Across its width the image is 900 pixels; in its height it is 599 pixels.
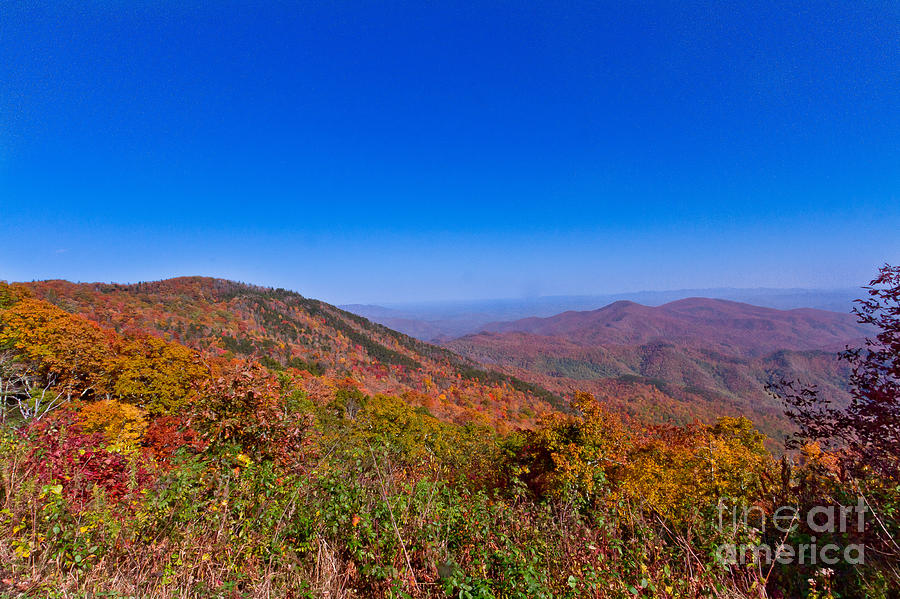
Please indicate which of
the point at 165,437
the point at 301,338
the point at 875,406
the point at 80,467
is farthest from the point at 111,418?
the point at 301,338

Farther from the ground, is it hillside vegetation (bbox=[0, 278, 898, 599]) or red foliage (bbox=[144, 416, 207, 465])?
hillside vegetation (bbox=[0, 278, 898, 599])

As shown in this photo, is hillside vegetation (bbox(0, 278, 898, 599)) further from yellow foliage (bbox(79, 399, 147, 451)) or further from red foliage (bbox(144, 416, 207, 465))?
yellow foliage (bbox(79, 399, 147, 451))

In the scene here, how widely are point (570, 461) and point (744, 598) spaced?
26.6ft

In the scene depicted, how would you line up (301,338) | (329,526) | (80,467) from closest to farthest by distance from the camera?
(329,526) < (80,467) < (301,338)

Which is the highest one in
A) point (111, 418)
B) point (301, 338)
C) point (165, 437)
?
point (165, 437)

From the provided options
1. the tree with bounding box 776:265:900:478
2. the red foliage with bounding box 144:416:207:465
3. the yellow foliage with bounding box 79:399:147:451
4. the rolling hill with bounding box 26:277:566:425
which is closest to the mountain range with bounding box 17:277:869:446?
the rolling hill with bounding box 26:277:566:425

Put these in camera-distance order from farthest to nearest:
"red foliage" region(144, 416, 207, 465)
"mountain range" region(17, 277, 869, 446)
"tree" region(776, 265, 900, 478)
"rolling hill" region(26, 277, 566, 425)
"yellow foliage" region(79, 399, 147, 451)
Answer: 1. "mountain range" region(17, 277, 869, 446)
2. "rolling hill" region(26, 277, 566, 425)
3. "yellow foliage" region(79, 399, 147, 451)
4. "red foliage" region(144, 416, 207, 465)
5. "tree" region(776, 265, 900, 478)

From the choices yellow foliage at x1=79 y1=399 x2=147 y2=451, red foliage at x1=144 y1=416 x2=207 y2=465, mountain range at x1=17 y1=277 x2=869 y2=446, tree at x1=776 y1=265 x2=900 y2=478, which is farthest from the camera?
mountain range at x1=17 y1=277 x2=869 y2=446

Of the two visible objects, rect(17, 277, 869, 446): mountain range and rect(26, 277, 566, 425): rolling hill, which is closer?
rect(26, 277, 566, 425): rolling hill

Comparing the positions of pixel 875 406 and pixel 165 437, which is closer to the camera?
pixel 875 406

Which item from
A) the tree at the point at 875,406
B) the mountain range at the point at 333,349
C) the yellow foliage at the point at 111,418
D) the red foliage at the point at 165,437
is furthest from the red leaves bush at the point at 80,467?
the mountain range at the point at 333,349

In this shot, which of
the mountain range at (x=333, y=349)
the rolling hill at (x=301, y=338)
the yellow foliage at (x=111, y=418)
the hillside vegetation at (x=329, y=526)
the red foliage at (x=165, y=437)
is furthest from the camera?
the mountain range at (x=333, y=349)

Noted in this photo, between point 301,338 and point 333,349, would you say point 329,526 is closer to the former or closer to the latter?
point 333,349

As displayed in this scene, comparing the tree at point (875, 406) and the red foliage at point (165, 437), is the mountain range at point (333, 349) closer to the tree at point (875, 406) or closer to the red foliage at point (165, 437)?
the red foliage at point (165, 437)
